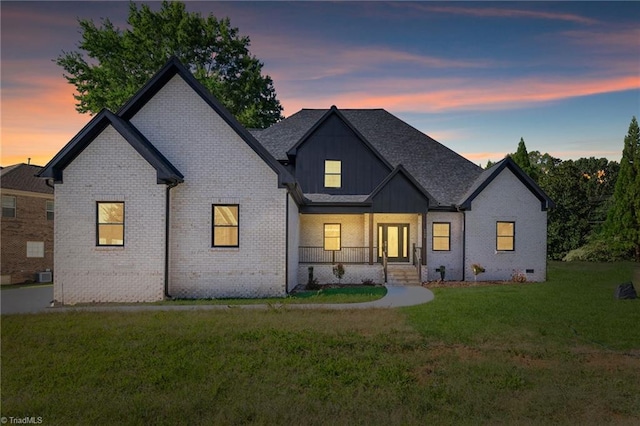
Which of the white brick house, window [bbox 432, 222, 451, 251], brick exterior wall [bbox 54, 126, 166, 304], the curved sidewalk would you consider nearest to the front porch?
window [bbox 432, 222, 451, 251]

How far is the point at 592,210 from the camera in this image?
43281 mm

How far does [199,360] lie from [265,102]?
105 ft

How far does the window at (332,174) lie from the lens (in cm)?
2153

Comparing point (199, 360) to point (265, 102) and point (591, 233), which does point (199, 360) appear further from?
point (591, 233)

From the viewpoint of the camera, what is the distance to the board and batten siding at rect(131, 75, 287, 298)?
1523 cm

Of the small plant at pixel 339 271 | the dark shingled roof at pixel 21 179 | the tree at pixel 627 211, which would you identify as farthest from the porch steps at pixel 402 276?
the tree at pixel 627 211

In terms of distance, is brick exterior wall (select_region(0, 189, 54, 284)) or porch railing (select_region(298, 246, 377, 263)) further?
brick exterior wall (select_region(0, 189, 54, 284))

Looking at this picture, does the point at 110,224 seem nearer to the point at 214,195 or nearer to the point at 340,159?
the point at 214,195

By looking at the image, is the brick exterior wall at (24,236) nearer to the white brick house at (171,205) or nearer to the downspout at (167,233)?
the white brick house at (171,205)

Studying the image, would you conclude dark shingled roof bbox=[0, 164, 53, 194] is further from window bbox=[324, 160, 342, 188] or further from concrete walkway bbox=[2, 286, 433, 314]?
window bbox=[324, 160, 342, 188]

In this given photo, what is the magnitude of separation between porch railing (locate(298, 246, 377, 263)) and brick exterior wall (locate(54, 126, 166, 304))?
8404 millimetres

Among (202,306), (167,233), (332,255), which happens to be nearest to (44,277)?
(167,233)
